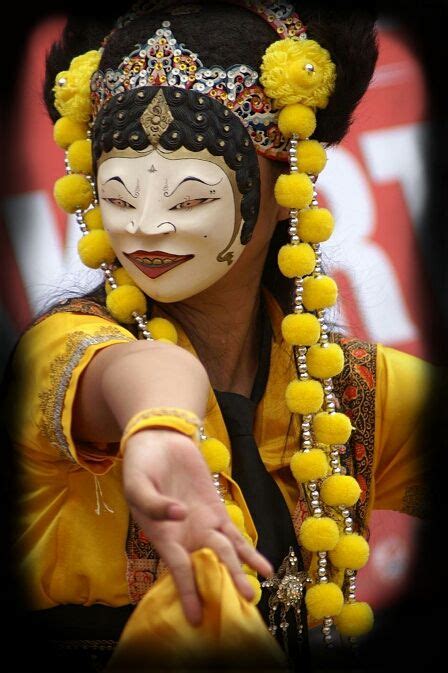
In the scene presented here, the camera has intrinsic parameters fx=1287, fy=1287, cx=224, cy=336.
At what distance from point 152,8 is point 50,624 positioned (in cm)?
117

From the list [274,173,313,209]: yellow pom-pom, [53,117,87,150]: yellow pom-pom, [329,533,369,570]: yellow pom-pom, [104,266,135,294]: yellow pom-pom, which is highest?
[53,117,87,150]: yellow pom-pom

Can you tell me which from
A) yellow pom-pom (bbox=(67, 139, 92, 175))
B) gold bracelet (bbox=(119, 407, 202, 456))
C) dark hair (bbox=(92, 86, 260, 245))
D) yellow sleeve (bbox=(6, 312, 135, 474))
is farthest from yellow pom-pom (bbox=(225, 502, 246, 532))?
yellow pom-pom (bbox=(67, 139, 92, 175))

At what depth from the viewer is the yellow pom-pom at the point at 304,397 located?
2463 millimetres

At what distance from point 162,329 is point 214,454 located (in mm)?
287

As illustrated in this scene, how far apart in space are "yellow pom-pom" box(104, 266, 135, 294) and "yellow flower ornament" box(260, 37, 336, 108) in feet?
1.41

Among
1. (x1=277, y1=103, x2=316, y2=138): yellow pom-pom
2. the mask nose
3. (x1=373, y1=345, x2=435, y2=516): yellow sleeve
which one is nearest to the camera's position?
the mask nose

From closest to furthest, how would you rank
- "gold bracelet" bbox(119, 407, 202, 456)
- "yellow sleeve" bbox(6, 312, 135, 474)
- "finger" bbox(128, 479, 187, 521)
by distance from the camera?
1. "finger" bbox(128, 479, 187, 521)
2. "gold bracelet" bbox(119, 407, 202, 456)
3. "yellow sleeve" bbox(6, 312, 135, 474)

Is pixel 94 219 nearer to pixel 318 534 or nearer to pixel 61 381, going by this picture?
pixel 61 381

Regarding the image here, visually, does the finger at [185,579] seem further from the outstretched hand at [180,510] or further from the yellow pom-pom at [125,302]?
the yellow pom-pom at [125,302]

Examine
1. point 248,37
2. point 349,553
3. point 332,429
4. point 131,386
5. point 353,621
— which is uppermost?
point 248,37

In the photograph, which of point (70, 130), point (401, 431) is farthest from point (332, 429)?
point (70, 130)

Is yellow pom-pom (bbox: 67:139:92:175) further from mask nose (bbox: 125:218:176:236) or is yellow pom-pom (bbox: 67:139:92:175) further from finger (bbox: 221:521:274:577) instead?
finger (bbox: 221:521:274:577)

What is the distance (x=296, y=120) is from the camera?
2.40 meters

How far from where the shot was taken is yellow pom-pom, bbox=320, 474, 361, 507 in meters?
2.47
